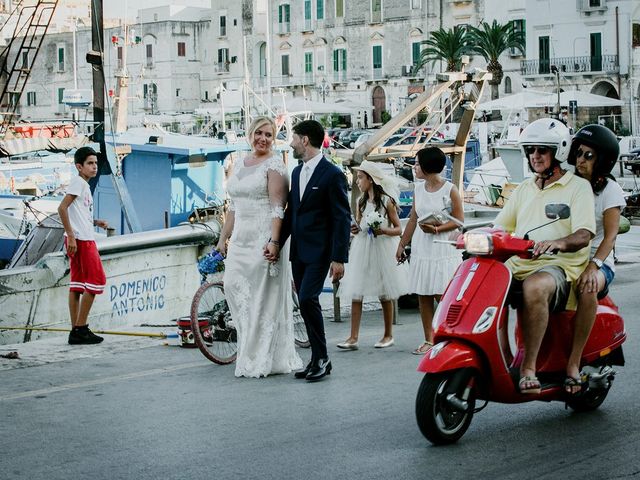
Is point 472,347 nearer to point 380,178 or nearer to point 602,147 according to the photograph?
point 602,147

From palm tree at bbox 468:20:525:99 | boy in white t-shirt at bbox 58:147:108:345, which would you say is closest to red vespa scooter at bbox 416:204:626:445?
boy in white t-shirt at bbox 58:147:108:345

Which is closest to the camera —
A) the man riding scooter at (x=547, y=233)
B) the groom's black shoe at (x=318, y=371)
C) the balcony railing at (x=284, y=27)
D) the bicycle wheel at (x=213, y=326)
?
the man riding scooter at (x=547, y=233)

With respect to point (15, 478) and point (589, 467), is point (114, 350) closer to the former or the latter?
point (15, 478)

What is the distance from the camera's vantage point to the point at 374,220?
10922 mm

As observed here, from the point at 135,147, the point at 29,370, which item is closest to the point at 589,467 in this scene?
the point at 29,370

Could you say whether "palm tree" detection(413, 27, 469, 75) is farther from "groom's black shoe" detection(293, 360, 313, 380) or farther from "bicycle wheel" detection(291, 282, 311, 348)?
"groom's black shoe" detection(293, 360, 313, 380)

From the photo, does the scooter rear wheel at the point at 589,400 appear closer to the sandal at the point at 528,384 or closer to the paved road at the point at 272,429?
the paved road at the point at 272,429

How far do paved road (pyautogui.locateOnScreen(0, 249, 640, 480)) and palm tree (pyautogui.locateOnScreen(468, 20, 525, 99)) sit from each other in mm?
67706

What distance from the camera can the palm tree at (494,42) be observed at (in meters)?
76.3

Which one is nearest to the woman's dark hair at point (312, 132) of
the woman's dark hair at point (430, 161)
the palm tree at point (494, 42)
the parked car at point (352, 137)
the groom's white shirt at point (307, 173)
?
the groom's white shirt at point (307, 173)

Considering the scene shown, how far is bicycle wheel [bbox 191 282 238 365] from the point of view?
384 inches

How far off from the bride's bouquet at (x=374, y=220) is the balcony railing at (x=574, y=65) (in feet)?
206

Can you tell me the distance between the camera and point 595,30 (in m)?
72.7

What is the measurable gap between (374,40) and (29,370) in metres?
84.0
